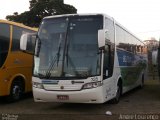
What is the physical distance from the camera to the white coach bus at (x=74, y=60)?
11023mm

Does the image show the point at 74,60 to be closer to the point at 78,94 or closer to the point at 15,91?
the point at 78,94

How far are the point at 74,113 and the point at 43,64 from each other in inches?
73.4

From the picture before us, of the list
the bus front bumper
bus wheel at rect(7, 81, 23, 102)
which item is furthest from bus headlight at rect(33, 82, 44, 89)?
bus wheel at rect(7, 81, 23, 102)

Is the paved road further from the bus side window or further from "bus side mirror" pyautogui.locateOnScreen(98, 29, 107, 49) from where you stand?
"bus side mirror" pyautogui.locateOnScreen(98, 29, 107, 49)

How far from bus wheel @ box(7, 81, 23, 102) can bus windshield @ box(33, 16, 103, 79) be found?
2.87m

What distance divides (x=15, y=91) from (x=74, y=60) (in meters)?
4.17

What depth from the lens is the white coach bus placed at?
1102 centimetres

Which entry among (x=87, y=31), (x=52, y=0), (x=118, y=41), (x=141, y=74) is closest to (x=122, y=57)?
(x=118, y=41)

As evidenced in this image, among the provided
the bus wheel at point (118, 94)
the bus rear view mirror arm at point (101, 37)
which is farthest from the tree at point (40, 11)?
the bus rear view mirror arm at point (101, 37)

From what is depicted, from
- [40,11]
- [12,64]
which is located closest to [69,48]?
[12,64]

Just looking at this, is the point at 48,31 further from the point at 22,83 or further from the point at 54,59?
the point at 22,83

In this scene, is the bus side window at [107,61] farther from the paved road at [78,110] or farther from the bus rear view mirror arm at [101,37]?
the paved road at [78,110]

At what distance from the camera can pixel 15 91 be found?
1441 centimetres

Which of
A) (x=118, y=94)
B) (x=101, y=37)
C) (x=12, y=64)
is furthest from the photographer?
(x=12, y=64)
